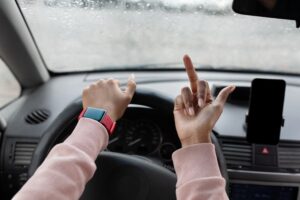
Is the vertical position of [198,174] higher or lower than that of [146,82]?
higher

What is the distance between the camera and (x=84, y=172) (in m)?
1.54

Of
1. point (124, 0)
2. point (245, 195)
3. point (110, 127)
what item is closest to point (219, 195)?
point (110, 127)

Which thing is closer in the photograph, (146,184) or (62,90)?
(146,184)

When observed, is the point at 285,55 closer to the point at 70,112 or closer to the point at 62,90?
the point at 62,90

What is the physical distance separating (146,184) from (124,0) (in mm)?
1165

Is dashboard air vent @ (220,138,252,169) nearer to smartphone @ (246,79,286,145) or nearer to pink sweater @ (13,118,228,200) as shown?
smartphone @ (246,79,286,145)

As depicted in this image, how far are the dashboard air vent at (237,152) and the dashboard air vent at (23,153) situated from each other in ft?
2.90

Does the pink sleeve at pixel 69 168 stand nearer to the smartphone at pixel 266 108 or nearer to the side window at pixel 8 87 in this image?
the smartphone at pixel 266 108

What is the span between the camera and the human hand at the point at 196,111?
1.57 m

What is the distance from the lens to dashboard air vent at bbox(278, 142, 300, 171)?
242 centimetres

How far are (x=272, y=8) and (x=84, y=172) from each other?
670mm

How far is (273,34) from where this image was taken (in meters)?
2.93

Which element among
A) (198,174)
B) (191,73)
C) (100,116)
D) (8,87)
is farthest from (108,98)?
(8,87)

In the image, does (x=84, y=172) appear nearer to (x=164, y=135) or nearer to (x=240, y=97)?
(x=164, y=135)
